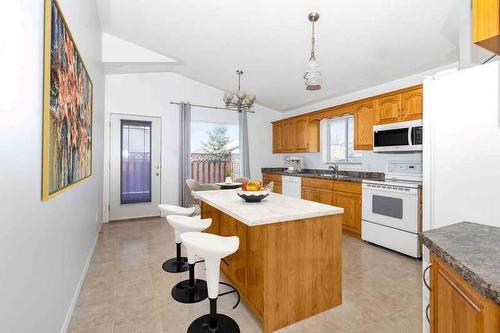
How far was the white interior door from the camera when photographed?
16.1 ft

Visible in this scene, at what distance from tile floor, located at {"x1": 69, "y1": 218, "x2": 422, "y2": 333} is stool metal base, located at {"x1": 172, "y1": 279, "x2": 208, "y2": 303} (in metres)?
0.06

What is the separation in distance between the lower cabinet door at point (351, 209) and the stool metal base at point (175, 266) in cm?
259

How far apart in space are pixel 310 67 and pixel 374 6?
3.79ft

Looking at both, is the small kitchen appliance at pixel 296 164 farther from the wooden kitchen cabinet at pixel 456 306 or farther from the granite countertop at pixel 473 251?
the wooden kitchen cabinet at pixel 456 306

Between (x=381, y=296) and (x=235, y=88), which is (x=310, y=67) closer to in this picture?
(x=381, y=296)

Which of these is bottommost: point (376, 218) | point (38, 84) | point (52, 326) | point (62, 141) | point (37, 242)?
point (52, 326)

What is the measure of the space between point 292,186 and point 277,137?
1641mm

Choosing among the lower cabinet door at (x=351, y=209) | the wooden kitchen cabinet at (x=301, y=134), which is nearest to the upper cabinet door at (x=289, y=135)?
the wooden kitchen cabinet at (x=301, y=134)

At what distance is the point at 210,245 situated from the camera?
1.60 meters

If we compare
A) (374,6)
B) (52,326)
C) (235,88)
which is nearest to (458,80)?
(374,6)

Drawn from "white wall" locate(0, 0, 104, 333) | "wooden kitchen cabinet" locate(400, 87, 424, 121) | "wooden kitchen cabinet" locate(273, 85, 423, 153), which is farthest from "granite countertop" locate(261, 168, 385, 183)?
"white wall" locate(0, 0, 104, 333)

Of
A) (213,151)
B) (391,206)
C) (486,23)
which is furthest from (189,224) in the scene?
(213,151)

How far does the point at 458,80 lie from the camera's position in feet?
4.67

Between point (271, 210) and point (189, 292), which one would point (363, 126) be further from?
point (189, 292)
